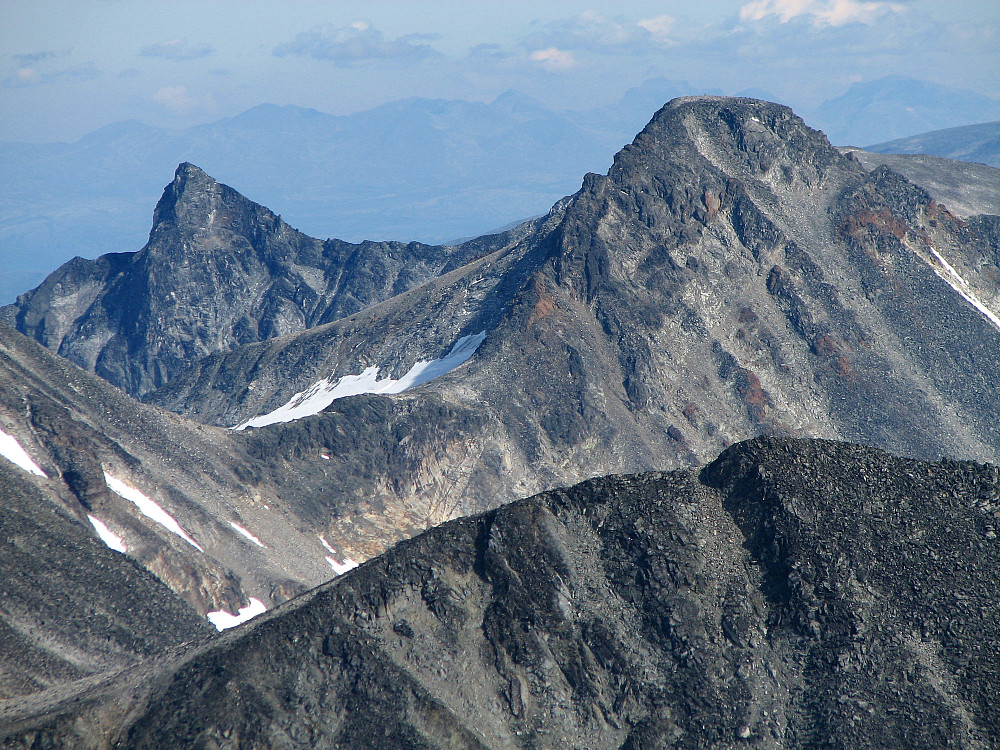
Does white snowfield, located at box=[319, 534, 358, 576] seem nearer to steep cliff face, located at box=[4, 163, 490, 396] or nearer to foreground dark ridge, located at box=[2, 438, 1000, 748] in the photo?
foreground dark ridge, located at box=[2, 438, 1000, 748]

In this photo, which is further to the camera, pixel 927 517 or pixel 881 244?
pixel 881 244

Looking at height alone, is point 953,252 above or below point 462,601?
below

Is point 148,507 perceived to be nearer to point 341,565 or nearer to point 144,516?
point 144,516

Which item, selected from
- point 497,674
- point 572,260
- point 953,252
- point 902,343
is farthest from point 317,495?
point 953,252

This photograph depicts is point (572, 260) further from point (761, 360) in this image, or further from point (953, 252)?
point (953, 252)

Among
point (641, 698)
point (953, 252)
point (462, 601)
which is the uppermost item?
point (462, 601)

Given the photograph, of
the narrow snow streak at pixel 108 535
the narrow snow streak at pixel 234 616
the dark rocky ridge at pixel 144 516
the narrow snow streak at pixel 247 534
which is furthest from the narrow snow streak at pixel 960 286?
the narrow snow streak at pixel 108 535

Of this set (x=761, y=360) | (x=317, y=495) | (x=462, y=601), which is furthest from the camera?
(x=761, y=360)

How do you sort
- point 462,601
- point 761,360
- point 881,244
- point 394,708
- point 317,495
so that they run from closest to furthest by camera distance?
point 394,708
point 462,601
point 317,495
point 761,360
point 881,244
